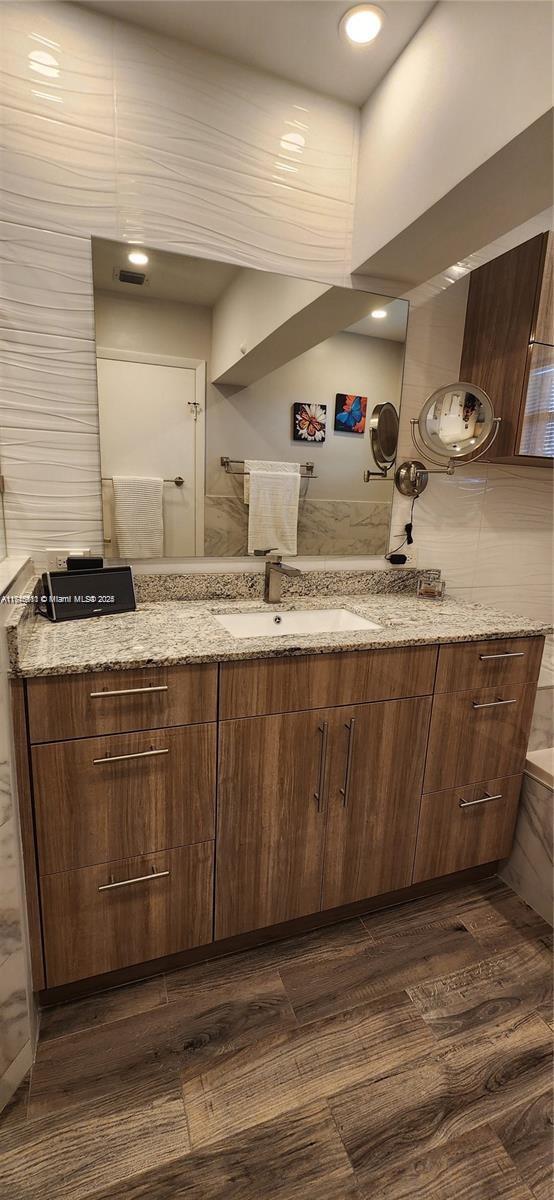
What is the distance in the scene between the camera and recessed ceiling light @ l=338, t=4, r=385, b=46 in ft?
4.33

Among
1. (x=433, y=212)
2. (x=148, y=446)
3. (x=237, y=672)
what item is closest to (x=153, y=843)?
(x=237, y=672)

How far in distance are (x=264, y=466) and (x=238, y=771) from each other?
1.02 metres

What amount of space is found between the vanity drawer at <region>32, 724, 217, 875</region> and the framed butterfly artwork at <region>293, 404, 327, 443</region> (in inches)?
42.4

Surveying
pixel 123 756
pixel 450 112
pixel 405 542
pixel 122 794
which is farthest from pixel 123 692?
pixel 450 112

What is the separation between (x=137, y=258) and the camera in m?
1.49

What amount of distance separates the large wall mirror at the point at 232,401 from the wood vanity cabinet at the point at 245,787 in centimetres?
64

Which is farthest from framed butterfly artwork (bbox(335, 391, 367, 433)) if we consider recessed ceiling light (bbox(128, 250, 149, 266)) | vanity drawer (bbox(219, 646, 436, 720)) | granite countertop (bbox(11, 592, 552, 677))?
vanity drawer (bbox(219, 646, 436, 720))

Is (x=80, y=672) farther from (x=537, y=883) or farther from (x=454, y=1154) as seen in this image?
(x=537, y=883)

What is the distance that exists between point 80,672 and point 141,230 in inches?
51.8

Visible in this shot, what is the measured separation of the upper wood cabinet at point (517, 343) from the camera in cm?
174

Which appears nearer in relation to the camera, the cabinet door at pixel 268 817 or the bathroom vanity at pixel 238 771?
the bathroom vanity at pixel 238 771

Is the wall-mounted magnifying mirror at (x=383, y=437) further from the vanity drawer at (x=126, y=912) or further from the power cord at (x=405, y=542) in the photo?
the vanity drawer at (x=126, y=912)

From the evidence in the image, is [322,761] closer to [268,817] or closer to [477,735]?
[268,817]

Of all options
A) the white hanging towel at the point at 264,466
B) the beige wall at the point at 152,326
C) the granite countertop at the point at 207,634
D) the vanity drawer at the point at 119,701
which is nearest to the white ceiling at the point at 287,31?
the beige wall at the point at 152,326
